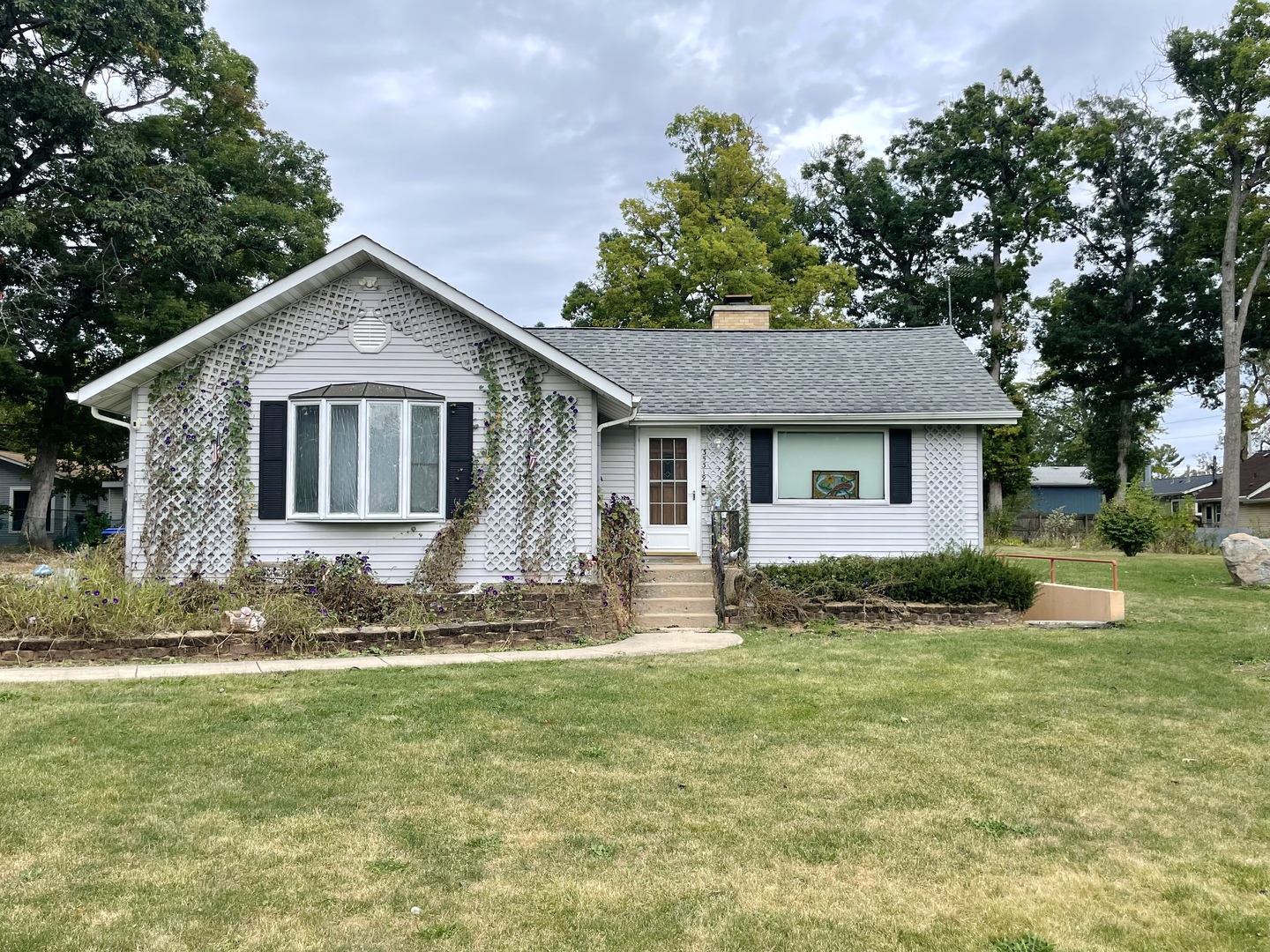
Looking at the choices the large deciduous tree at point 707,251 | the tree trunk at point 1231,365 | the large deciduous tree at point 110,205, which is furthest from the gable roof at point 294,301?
the tree trunk at point 1231,365

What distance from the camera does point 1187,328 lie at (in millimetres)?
35062

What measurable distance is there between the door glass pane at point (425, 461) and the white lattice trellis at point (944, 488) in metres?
7.28

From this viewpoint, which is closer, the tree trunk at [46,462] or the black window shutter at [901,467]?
the black window shutter at [901,467]

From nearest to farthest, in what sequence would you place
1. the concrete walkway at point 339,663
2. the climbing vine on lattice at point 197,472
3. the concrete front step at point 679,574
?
the concrete walkway at point 339,663
the climbing vine on lattice at point 197,472
the concrete front step at point 679,574

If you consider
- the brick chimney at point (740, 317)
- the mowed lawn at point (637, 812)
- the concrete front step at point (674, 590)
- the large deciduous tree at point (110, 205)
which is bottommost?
the mowed lawn at point (637, 812)

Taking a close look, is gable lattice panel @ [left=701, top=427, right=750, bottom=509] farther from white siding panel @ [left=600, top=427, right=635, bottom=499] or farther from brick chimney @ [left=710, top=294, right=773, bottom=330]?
brick chimney @ [left=710, top=294, right=773, bottom=330]

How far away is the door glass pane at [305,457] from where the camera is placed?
36.4 feet

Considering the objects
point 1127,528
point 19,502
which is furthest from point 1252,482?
point 19,502

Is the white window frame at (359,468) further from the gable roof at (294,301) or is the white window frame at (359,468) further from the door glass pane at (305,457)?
the gable roof at (294,301)

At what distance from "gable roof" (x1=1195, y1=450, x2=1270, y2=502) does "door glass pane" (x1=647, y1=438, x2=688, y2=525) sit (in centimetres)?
3452

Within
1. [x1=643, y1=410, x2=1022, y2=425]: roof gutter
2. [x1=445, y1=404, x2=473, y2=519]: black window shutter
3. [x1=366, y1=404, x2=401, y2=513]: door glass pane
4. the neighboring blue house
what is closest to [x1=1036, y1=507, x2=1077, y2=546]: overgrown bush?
the neighboring blue house

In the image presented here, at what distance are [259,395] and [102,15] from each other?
17.8 m

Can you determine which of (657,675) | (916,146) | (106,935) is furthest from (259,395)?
(916,146)

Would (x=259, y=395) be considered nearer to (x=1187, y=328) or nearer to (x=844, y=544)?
(x=844, y=544)
